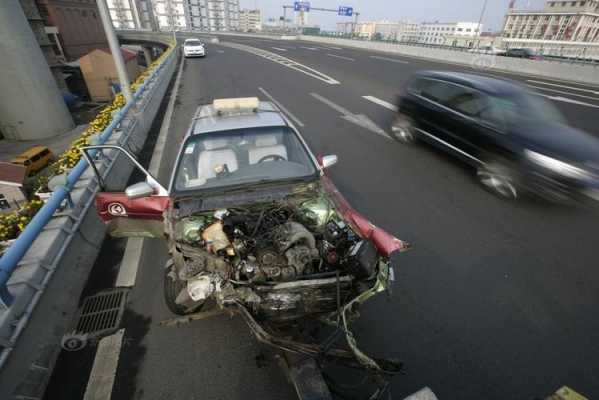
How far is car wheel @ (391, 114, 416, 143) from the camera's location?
811 centimetres

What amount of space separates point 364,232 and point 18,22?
54.7ft

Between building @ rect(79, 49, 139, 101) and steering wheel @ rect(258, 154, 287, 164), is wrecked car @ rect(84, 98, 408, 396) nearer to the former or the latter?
steering wheel @ rect(258, 154, 287, 164)

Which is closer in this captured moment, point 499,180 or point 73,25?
point 499,180

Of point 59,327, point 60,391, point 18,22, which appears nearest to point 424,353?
point 60,391

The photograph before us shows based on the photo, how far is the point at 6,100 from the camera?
13.0 metres

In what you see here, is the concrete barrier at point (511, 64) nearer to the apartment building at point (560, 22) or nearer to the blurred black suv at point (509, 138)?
the blurred black suv at point (509, 138)

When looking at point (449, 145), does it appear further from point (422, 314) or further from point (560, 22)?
point (560, 22)

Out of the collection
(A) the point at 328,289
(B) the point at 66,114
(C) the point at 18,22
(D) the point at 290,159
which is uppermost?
(C) the point at 18,22

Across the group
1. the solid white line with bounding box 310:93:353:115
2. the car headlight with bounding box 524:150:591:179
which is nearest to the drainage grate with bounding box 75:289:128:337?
the car headlight with bounding box 524:150:591:179

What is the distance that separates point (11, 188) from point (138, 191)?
775cm

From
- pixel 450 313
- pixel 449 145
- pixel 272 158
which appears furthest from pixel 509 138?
pixel 272 158

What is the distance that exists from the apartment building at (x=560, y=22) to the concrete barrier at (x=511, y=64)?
88.3 metres

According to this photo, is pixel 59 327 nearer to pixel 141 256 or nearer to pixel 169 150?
pixel 141 256

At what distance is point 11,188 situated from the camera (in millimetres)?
8039
